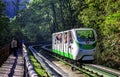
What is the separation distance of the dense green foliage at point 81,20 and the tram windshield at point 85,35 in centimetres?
124

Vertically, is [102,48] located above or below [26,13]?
below

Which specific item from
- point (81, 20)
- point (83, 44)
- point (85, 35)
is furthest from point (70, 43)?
point (81, 20)

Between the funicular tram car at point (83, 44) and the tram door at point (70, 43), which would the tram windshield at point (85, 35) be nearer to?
the funicular tram car at point (83, 44)

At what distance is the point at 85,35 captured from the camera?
25.1 meters

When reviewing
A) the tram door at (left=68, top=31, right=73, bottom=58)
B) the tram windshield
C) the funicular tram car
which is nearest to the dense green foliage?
the tram windshield

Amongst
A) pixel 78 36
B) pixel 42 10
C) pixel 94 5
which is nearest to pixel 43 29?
pixel 42 10

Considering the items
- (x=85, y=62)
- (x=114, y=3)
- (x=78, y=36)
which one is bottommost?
(x=85, y=62)

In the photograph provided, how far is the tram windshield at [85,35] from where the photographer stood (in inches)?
976

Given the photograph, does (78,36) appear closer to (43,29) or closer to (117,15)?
(117,15)

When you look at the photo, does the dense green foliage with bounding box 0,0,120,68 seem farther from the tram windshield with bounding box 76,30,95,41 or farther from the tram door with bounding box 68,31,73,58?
the tram door with bounding box 68,31,73,58

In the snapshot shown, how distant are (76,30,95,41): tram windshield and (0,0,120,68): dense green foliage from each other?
1.24 metres

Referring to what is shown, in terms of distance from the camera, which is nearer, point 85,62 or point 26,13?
point 85,62

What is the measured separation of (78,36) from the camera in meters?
24.8

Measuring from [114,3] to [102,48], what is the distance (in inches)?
264
